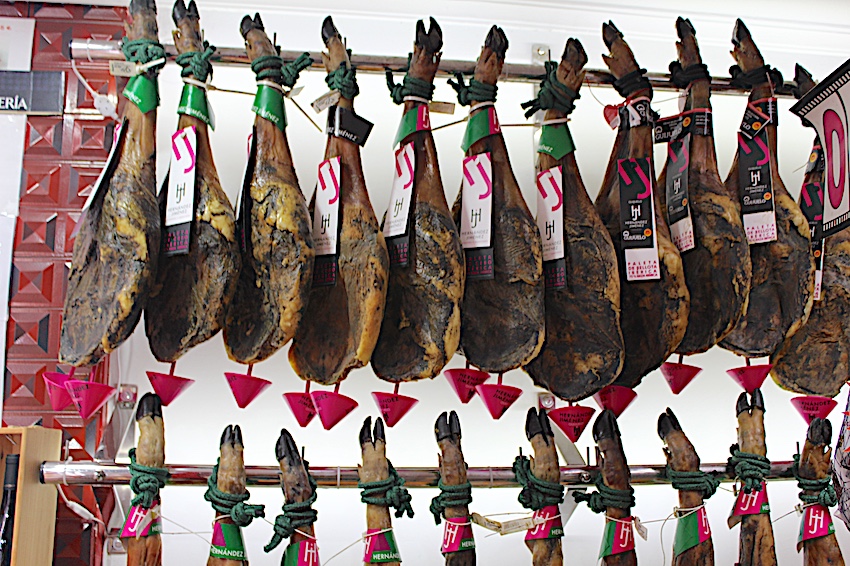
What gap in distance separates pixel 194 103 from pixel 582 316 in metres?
1.09

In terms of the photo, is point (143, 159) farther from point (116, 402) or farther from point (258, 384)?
point (116, 402)

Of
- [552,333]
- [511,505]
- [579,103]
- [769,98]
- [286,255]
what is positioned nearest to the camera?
[286,255]

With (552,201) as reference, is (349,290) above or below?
below

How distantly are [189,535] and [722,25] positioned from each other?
2.48 m

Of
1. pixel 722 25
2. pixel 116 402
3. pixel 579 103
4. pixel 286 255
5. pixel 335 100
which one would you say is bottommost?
pixel 116 402

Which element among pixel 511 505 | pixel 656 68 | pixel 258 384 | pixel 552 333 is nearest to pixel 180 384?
pixel 258 384

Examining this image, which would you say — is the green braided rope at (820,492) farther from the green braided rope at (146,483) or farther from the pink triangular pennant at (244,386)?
the green braided rope at (146,483)

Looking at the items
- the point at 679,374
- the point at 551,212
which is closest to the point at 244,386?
the point at 551,212

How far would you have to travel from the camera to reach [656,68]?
286 centimetres

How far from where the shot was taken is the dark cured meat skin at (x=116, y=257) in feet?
5.77

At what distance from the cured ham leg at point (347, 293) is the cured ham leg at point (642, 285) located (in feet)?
2.24

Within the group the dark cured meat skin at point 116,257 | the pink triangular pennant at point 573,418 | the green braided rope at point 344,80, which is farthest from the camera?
the pink triangular pennant at point 573,418

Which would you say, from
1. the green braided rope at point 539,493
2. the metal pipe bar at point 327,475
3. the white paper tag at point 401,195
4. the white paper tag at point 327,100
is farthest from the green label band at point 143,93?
the green braided rope at point 539,493

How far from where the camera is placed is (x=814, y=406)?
226 cm
